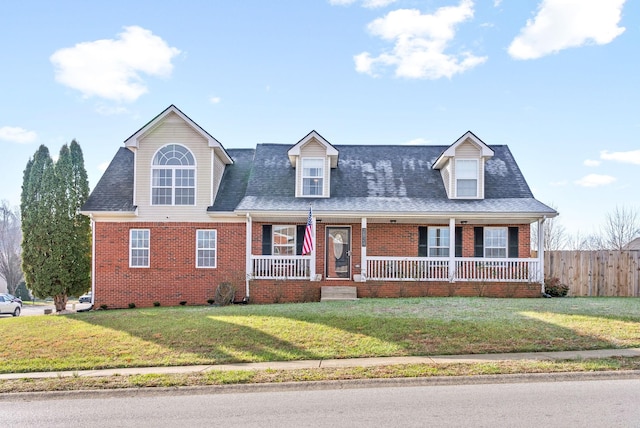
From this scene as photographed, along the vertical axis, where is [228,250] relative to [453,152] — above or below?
below

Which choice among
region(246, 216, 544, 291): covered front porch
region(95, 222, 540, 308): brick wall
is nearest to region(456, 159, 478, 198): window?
region(246, 216, 544, 291): covered front porch

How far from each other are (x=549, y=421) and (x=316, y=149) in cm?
1523

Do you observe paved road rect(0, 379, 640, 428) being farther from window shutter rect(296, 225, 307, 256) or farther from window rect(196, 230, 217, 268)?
window shutter rect(296, 225, 307, 256)

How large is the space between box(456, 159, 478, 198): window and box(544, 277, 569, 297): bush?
14.0 feet

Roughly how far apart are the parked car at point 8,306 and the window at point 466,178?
85.4 feet

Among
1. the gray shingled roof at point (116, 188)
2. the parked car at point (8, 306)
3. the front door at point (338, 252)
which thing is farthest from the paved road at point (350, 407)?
the parked car at point (8, 306)

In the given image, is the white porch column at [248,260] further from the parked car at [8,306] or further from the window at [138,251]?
the parked car at [8,306]

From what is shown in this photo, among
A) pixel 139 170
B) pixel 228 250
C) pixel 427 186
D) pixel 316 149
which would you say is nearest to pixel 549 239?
pixel 427 186

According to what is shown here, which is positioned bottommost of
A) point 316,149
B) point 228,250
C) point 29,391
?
point 29,391

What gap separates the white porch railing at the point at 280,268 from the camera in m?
18.9

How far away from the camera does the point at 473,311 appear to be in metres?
13.4

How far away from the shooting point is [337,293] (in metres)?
18.1

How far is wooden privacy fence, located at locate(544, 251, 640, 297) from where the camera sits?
2047 cm

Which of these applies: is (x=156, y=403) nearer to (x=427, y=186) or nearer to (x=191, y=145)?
(x=191, y=145)
